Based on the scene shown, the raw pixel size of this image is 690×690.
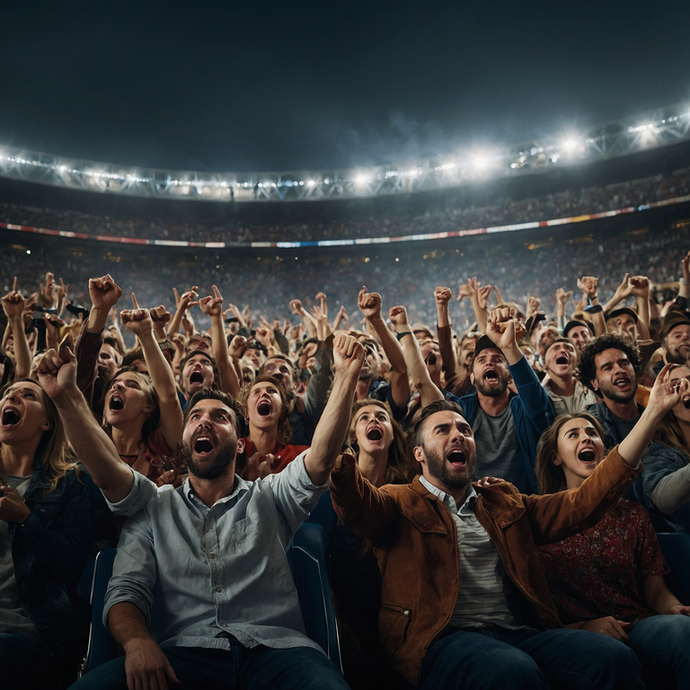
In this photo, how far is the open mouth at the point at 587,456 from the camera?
294 cm

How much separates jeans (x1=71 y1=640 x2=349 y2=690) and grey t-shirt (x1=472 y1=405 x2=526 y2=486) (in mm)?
1896

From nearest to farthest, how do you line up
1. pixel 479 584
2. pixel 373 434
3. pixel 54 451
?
pixel 479 584
pixel 54 451
pixel 373 434

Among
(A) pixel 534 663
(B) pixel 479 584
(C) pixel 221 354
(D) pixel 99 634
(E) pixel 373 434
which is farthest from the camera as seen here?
(C) pixel 221 354

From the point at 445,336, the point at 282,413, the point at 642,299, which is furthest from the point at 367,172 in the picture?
the point at 282,413

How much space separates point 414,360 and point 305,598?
6.83ft

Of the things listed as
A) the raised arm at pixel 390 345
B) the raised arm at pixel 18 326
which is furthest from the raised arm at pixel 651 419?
the raised arm at pixel 18 326

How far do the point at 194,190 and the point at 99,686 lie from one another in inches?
969

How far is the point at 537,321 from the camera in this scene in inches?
264

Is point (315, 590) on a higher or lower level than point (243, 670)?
higher

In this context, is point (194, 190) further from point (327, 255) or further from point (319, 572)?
point (319, 572)

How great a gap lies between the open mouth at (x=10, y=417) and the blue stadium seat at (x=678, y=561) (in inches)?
131

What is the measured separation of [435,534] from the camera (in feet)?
8.23

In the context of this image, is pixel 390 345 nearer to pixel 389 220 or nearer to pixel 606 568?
pixel 606 568

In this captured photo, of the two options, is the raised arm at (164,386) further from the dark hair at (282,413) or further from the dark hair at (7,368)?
the dark hair at (7,368)
